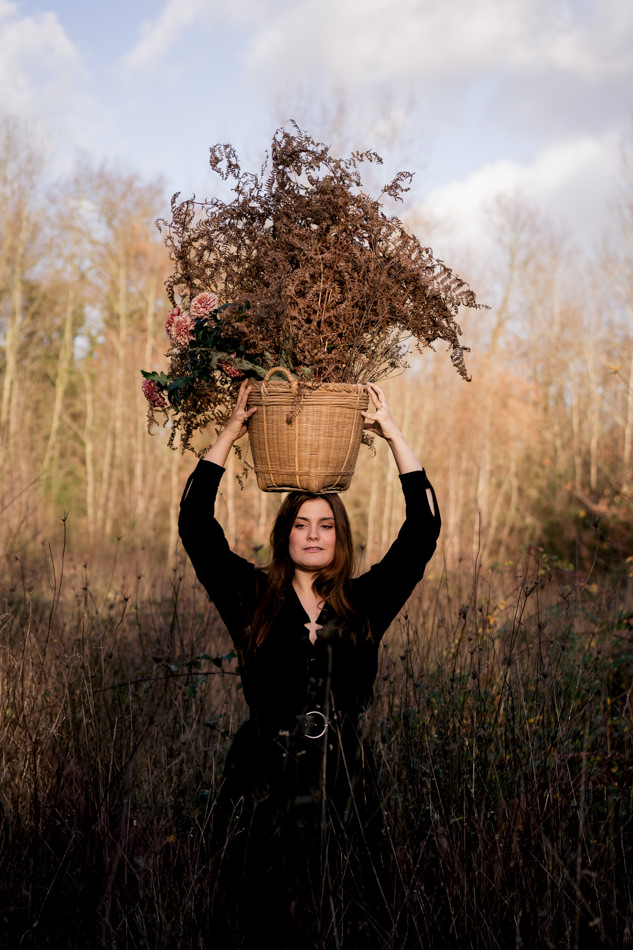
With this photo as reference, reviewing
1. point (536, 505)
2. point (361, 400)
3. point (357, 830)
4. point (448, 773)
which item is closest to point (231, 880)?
point (357, 830)

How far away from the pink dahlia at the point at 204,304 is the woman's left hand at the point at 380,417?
0.55 metres

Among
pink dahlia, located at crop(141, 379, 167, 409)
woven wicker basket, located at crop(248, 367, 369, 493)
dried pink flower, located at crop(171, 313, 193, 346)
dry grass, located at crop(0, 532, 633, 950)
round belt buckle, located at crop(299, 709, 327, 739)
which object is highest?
dried pink flower, located at crop(171, 313, 193, 346)

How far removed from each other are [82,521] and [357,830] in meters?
19.2

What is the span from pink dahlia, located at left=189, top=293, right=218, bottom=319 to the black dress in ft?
1.64

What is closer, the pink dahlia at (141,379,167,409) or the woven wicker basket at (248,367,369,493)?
the woven wicker basket at (248,367,369,493)

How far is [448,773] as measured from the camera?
274 cm

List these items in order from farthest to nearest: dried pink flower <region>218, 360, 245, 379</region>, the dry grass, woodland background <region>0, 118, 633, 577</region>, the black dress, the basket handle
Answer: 1. woodland background <region>0, 118, 633, 577</region>
2. dried pink flower <region>218, 360, 245, 379</region>
3. the basket handle
4. the black dress
5. the dry grass

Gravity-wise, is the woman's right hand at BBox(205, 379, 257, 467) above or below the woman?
above

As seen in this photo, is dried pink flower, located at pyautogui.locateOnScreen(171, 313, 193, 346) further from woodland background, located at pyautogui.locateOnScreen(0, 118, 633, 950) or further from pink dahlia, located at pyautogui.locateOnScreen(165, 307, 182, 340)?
woodland background, located at pyautogui.locateOnScreen(0, 118, 633, 950)

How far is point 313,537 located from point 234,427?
0.45 m

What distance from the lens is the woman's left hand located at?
2.75m

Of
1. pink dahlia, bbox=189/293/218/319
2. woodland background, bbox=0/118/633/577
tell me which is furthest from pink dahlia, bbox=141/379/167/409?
woodland background, bbox=0/118/633/577

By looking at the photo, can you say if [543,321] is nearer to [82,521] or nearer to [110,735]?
[82,521]

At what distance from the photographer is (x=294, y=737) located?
7.27 ft
